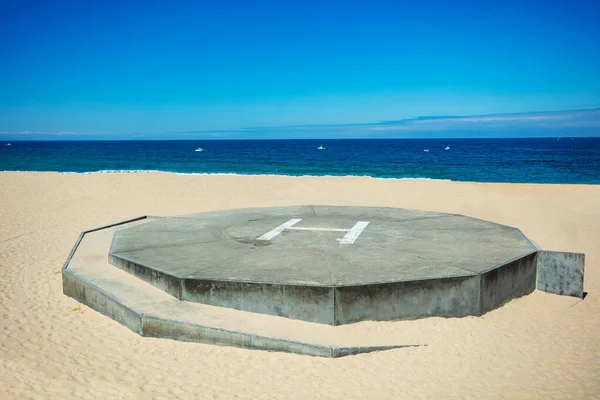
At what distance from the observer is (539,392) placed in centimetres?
407

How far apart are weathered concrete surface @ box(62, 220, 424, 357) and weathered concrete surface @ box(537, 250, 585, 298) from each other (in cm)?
273

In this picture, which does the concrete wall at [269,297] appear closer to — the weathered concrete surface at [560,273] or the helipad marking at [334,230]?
the helipad marking at [334,230]

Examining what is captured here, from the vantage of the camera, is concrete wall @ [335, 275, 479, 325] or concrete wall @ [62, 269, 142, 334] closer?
concrete wall @ [335, 275, 479, 325]

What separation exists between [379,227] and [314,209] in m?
2.27

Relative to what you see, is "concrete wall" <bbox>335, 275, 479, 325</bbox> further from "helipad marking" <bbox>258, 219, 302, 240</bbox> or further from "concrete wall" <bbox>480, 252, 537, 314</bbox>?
"helipad marking" <bbox>258, 219, 302, 240</bbox>

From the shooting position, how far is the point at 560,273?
644 centimetres

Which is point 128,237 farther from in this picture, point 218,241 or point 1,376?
point 1,376

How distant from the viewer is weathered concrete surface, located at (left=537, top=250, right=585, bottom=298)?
6.38 m

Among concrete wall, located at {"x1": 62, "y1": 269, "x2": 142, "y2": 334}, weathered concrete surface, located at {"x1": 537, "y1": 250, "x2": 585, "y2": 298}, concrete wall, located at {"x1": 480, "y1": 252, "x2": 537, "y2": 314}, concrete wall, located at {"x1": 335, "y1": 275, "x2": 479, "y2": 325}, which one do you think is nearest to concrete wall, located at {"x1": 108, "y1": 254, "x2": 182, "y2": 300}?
concrete wall, located at {"x1": 62, "y1": 269, "x2": 142, "y2": 334}

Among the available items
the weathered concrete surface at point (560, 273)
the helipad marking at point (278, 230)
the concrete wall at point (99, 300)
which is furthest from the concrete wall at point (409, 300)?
the helipad marking at point (278, 230)

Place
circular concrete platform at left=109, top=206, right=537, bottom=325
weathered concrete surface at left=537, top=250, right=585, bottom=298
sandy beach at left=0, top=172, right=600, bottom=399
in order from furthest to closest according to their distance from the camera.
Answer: weathered concrete surface at left=537, top=250, right=585, bottom=298 < circular concrete platform at left=109, top=206, right=537, bottom=325 < sandy beach at left=0, top=172, right=600, bottom=399

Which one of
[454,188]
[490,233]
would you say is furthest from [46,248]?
[454,188]

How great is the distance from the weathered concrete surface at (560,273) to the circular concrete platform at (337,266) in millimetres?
161

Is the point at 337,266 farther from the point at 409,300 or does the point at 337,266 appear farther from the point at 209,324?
the point at 209,324
